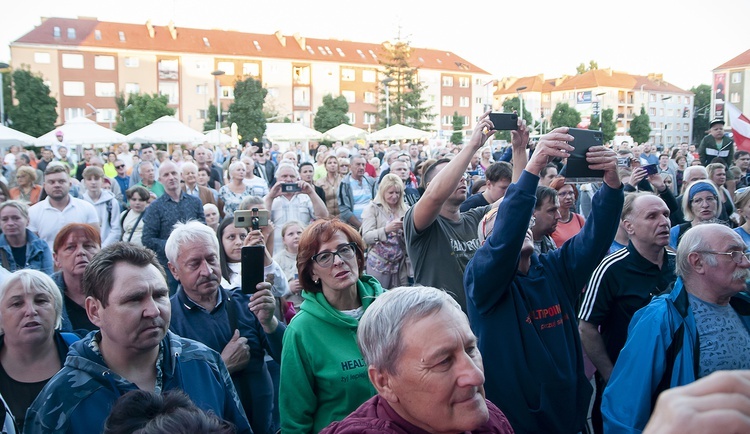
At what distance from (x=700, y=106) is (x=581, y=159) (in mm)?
123576

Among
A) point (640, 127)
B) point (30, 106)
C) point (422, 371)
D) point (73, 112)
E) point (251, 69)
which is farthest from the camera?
point (251, 69)

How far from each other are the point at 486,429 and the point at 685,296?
183 cm

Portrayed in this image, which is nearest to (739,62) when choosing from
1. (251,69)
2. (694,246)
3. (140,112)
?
(251,69)

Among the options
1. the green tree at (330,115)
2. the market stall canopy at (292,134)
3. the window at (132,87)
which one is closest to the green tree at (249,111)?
the market stall canopy at (292,134)

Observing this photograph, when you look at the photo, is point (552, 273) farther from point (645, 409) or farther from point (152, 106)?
point (152, 106)

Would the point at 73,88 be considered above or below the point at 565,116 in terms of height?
above

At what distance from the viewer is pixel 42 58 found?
72312 mm

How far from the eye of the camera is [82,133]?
82.1ft

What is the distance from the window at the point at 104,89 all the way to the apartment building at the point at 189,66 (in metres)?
0.12

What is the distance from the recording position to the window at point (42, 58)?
72.1 m

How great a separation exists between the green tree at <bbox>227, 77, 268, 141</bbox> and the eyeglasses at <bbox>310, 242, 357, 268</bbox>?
50.1 meters

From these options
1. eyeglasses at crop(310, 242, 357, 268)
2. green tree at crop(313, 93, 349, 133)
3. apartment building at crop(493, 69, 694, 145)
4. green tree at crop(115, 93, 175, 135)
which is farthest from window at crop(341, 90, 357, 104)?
eyeglasses at crop(310, 242, 357, 268)

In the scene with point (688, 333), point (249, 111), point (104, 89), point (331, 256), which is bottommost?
point (688, 333)

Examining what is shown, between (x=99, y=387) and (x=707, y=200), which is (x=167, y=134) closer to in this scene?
(x=707, y=200)
